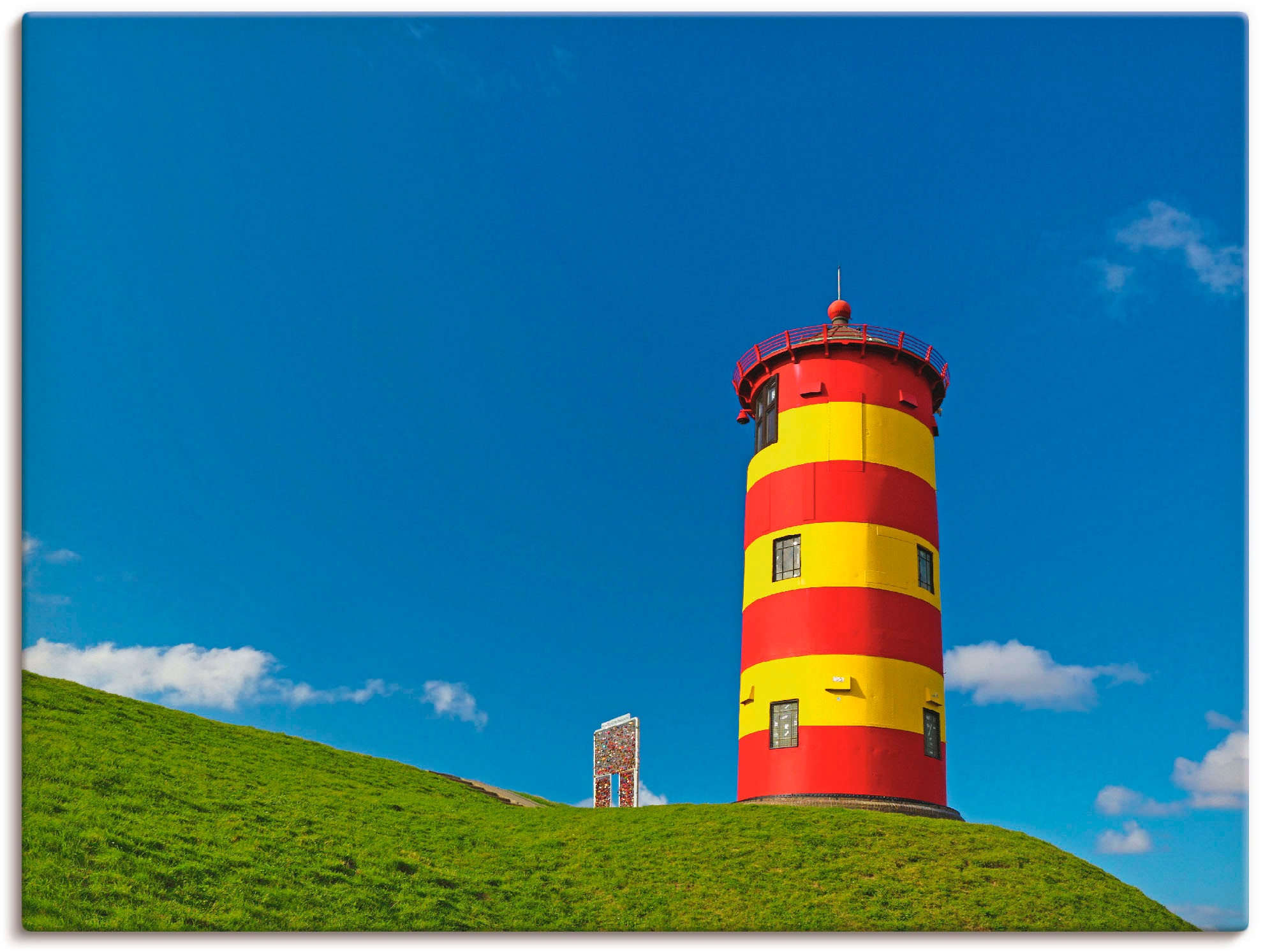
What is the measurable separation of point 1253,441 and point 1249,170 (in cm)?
413

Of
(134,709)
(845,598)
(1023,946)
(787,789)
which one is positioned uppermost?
(845,598)

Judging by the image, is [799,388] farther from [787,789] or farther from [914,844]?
[914,844]

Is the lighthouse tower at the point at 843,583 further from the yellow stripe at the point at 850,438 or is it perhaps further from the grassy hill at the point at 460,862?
the grassy hill at the point at 460,862

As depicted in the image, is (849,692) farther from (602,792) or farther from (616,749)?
(602,792)

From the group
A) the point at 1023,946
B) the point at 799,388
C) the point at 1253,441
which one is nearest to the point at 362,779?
the point at 799,388

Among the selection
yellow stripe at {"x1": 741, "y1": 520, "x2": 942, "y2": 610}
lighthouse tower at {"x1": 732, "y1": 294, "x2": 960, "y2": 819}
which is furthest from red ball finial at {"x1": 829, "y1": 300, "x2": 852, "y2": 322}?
yellow stripe at {"x1": 741, "y1": 520, "x2": 942, "y2": 610}

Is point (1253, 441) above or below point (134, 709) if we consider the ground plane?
above

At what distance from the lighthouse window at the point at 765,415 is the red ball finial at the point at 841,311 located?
2.46 meters

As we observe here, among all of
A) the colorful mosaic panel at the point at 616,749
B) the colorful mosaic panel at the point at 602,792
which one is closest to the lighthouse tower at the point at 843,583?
the colorful mosaic panel at the point at 616,749

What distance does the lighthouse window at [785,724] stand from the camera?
75.3 feet

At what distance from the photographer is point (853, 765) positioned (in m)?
22.3

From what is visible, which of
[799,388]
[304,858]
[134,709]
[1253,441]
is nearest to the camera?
[1253,441]

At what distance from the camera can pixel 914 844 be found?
18.5m

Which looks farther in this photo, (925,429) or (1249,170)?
(925,429)
